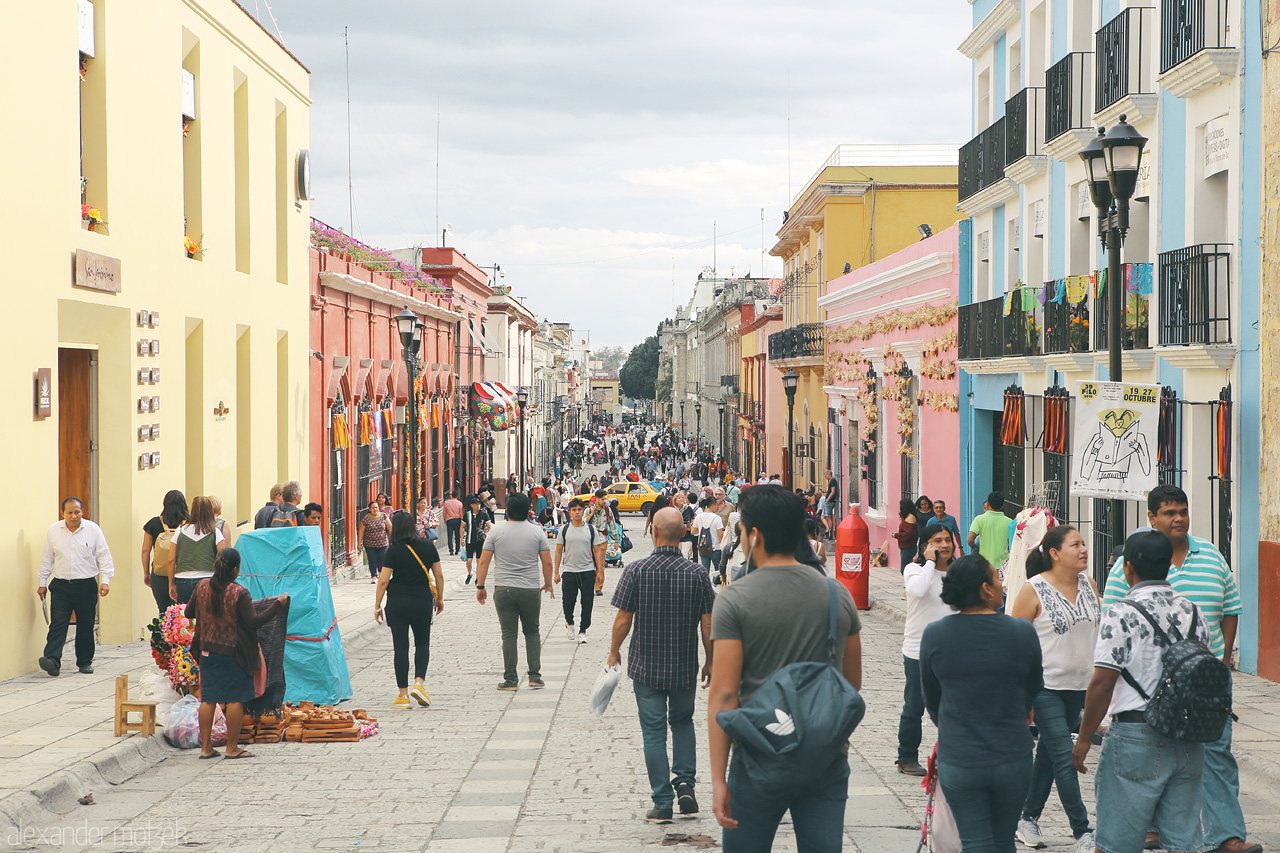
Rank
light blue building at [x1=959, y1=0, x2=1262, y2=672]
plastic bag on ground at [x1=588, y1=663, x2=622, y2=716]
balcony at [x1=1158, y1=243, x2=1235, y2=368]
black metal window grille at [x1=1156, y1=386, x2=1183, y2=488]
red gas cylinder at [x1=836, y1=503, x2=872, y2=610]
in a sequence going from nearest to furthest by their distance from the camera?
1. plastic bag on ground at [x1=588, y1=663, x2=622, y2=716]
2. light blue building at [x1=959, y1=0, x2=1262, y2=672]
3. balcony at [x1=1158, y1=243, x2=1235, y2=368]
4. black metal window grille at [x1=1156, y1=386, x2=1183, y2=488]
5. red gas cylinder at [x1=836, y1=503, x2=872, y2=610]

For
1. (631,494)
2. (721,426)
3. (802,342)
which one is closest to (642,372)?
(721,426)

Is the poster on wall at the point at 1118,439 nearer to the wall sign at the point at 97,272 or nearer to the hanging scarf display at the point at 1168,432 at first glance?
the hanging scarf display at the point at 1168,432

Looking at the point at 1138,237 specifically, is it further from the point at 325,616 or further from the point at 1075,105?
the point at 325,616

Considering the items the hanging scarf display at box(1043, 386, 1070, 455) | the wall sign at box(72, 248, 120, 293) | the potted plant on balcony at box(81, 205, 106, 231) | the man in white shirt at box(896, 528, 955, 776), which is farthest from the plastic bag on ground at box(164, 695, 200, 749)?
the hanging scarf display at box(1043, 386, 1070, 455)

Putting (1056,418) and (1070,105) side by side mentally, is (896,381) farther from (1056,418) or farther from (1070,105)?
(1070,105)

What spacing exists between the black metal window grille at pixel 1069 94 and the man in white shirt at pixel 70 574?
505 inches

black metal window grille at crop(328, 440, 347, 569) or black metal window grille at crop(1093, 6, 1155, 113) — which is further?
black metal window grille at crop(328, 440, 347, 569)

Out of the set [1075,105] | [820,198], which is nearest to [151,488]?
[1075,105]

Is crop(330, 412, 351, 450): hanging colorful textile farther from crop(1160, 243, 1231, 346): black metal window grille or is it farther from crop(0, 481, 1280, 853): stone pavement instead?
crop(1160, 243, 1231, 346): black metal window grille

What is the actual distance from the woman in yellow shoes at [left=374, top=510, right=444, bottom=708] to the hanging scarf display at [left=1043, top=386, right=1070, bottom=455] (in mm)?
10128

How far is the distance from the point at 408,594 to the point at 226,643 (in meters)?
2.19

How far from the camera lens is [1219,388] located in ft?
42.1

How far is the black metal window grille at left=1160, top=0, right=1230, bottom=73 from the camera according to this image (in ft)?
41.3

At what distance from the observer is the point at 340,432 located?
922 inches
